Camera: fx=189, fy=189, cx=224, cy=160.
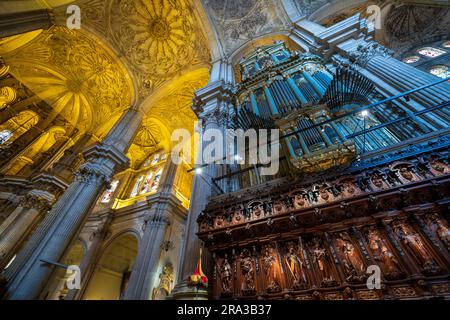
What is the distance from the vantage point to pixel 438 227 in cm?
224

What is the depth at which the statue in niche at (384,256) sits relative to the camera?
7.03 ft

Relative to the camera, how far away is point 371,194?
2535mm

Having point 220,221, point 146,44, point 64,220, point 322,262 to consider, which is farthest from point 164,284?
point 146,44

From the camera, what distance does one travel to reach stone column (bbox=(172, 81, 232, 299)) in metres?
2.87

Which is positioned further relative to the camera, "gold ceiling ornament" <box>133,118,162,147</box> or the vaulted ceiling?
"gold ceiling ornament" <box>133,118,162,147</box>

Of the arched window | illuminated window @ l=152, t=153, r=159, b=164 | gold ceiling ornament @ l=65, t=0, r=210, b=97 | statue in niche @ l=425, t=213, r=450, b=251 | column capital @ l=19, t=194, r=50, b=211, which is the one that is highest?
gold ceiling ornament @ l=65, t=0, r=210, b=97

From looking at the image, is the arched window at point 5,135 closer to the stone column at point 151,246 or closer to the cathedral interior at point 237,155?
the cathedral interior at point 237,155

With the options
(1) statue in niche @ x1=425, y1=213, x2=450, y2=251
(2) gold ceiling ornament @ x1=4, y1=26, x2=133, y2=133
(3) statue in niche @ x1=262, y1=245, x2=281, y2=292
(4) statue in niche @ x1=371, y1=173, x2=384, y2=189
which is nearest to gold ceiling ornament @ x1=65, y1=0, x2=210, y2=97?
(2) gold ceiling ornament @ x1=4, y1=26, x2=133, y2=133

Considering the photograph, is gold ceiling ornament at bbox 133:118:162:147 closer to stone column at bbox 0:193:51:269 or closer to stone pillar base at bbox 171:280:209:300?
stone column at bbox 0:193:51:269

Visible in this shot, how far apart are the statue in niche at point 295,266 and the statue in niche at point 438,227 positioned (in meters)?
1.57

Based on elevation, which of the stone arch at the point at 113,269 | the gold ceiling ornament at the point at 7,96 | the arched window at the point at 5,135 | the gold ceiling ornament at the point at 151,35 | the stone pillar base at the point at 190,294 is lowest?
the stone pillar base at the point at 190,294

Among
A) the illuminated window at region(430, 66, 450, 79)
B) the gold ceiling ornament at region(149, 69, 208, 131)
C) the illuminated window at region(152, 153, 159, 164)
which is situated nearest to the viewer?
the illuminated window at region(430, 66, 450, 79)

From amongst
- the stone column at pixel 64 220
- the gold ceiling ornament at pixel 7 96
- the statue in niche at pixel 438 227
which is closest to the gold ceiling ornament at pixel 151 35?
the stone column at pixel 64 220

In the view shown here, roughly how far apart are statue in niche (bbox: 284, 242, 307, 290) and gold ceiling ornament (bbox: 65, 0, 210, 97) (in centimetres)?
1061
